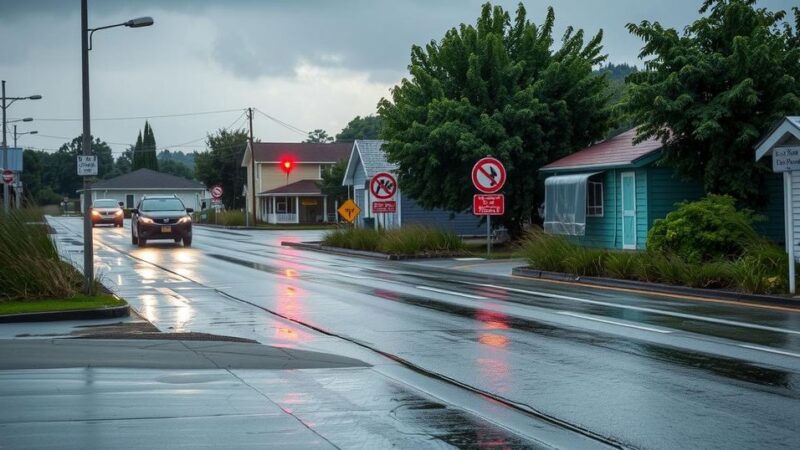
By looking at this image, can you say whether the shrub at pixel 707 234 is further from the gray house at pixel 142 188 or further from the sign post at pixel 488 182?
the gray house at pixel 142 188

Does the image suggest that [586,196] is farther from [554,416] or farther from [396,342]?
[554,416]

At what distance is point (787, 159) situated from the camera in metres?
16.9

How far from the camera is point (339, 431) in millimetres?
7227

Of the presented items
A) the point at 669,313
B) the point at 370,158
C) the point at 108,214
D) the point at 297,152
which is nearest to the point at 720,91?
the point at 669,313

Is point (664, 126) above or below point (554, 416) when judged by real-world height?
above

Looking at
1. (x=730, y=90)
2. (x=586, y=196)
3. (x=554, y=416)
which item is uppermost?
(x=730, y=90)

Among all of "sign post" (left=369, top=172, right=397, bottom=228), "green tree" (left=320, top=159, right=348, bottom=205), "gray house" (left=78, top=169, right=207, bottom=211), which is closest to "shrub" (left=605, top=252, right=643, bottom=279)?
"sign post" (left=369, top=172, right=397, bottom=228)

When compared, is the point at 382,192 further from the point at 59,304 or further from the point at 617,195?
the point at 59,304

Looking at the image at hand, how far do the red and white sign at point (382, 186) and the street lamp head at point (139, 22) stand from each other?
1534cm

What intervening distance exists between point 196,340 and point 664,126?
17473mm

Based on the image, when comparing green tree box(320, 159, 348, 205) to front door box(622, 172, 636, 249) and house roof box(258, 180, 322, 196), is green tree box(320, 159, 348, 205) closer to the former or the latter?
house roof box(258, 180, 322, 196)

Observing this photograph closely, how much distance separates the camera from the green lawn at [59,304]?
14461 millimetres

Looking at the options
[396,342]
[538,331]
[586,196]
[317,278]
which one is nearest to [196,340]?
[396,342]

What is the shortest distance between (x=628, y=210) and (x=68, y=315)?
62.0 ft
